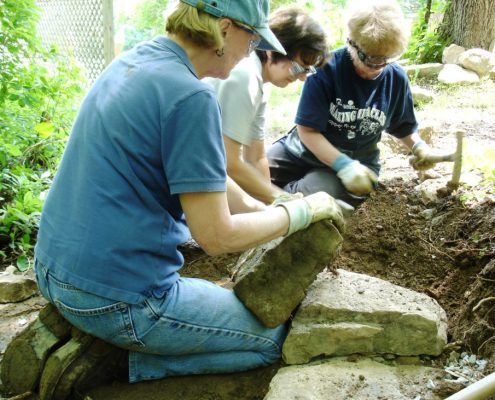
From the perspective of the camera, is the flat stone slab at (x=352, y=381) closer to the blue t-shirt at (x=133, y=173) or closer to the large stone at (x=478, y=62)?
the blue t-shirt at (x=133, y=173)

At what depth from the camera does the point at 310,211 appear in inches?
80.9

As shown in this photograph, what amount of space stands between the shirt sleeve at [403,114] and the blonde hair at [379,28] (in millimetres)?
412

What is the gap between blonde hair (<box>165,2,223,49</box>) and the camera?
1599mm

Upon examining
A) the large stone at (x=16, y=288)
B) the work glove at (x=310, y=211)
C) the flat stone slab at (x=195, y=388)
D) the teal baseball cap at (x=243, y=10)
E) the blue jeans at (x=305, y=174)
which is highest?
the teal baseball cap at (x=243, y=10)

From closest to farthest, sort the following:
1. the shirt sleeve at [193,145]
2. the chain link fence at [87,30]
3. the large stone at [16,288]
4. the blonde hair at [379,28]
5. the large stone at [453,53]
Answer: the shirt sleeve at [193,145], the blonde hair at [379,28], the large stone at [16,288], the chain link fence at [87,30], the large stone at [453,53]

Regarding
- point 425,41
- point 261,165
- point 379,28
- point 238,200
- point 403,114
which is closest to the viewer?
point 238,200

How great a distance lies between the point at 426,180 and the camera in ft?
11.2

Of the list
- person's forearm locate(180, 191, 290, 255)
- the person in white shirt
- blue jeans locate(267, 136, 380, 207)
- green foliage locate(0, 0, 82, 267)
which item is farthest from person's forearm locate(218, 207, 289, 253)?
green foliage locate(0, 0, 82, 267)

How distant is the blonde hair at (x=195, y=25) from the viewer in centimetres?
160

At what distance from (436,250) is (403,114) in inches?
40.2

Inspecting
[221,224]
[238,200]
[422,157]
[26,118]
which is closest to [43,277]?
[221,224]

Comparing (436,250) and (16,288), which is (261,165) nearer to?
(436,250)

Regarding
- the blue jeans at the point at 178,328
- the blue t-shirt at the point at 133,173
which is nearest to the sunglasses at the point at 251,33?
the blue t-shirt at the point at 133,173

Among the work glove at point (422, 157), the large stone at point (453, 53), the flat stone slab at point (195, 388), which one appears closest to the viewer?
the flat stone slab at point (195, 388)
